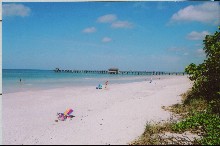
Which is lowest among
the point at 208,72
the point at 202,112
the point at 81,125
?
the point at 81,125

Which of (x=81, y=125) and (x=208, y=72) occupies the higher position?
(x=208, y=72)

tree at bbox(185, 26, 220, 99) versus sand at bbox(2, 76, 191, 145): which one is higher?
tree at bbox(185, 26, 220, 99)

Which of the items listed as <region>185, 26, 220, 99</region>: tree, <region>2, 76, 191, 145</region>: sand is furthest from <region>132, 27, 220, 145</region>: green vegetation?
<region>2, 76, 191, 145</region>: sand

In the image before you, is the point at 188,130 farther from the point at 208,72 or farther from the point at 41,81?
the point at 41,81

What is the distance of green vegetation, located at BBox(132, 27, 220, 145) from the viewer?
479cm

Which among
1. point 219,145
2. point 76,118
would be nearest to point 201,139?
point 219,145

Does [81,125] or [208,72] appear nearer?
[81,125]

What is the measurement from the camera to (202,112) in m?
6.34

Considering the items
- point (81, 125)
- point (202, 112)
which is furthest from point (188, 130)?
point (81, 125)

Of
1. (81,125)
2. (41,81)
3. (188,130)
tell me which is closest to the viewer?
(188,130)

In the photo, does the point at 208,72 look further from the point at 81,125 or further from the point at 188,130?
the point at 81,125

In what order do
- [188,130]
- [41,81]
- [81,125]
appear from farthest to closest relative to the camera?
1. [41,81]
2. [81,125]
3. [188,130]

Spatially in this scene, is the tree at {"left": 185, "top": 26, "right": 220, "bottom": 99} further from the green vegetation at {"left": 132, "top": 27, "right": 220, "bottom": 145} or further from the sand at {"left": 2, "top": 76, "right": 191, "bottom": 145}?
the sand at {"left": 2, "top": 76, "right": 191, "bottom": 145}

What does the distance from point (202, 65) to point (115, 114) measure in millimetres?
2683
